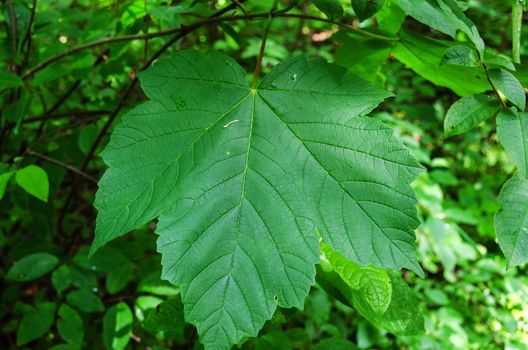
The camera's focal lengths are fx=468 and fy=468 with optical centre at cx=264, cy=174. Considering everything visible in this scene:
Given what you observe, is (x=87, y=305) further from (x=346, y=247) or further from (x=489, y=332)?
(x=489, y=332)

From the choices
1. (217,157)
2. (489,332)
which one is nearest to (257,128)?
(217,157)

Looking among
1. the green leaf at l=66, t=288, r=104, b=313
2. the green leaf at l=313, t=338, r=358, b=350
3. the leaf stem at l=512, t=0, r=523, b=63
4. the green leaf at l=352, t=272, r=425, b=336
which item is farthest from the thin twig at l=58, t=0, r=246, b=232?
the green leaf at l=313, t=338, r=358, b=350

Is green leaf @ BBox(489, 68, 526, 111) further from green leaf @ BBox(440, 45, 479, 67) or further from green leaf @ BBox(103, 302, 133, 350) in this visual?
green leaf @ BBox(103, 302, 133, 350)

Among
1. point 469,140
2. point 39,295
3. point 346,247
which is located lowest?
→ point 469,140

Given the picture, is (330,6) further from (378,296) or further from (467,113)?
(378,296)

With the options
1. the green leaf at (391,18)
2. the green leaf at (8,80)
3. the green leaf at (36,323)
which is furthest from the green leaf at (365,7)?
the green leaf at (36,323)

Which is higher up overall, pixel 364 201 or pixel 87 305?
pixel 364 201

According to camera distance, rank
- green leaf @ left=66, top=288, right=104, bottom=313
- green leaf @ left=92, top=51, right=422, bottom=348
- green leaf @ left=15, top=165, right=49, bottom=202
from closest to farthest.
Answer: green leaf @ left=92, top=51, right=422, bottom=348
green leaf @ left=15, top=165, right=49, bottom=202
green leaf @ left=66, top=288, right=104, bottom=313

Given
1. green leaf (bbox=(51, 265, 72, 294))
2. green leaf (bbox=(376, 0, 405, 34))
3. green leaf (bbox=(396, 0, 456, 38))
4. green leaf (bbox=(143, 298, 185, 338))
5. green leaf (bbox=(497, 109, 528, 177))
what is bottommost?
green leaf (bbox=(51, 265, 72, 294))
